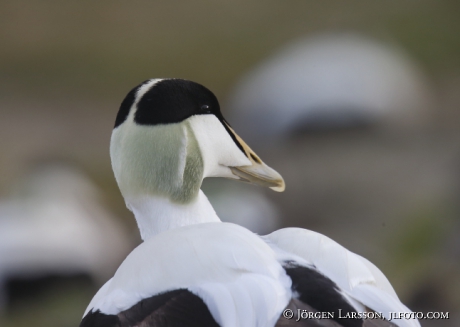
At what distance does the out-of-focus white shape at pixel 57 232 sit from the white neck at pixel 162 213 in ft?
6.63

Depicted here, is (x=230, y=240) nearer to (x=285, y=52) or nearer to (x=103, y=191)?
(x=103, y=191)

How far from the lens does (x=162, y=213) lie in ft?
5.01

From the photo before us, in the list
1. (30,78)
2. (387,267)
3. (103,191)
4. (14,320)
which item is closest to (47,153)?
(103,191)

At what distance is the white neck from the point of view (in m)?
1.53

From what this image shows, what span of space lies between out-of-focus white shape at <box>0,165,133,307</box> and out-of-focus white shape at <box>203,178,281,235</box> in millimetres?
558

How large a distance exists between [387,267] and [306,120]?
1885mm

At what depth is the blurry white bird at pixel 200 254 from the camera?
1.15 m

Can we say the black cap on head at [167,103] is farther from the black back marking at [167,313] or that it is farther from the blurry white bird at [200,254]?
the black back marking at [167,313]

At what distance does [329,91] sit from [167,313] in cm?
422

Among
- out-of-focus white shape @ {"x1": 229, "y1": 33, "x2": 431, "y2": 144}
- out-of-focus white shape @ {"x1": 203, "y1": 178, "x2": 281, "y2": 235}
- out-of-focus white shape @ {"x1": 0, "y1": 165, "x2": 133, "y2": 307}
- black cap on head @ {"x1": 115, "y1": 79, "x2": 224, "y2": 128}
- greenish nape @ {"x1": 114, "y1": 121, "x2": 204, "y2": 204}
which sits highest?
black cap on head @ {"x1": 115, "y1": 79, "x2": 224, "y2": 128}

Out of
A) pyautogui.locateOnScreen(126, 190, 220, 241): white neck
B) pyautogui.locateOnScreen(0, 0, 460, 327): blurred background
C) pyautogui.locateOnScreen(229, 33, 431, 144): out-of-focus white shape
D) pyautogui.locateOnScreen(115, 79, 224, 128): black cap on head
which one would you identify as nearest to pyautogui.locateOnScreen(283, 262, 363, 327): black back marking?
pyautogui.locateOnScreen(126, 190, 220, 241): white neck

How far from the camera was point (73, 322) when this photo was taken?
10.2ft

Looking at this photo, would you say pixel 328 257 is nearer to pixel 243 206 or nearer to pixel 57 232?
pixel 57 232

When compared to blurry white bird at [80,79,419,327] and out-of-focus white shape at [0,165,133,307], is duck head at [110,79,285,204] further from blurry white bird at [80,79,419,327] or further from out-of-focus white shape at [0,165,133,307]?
out-of-focus white shape at [0,165,133,307]
